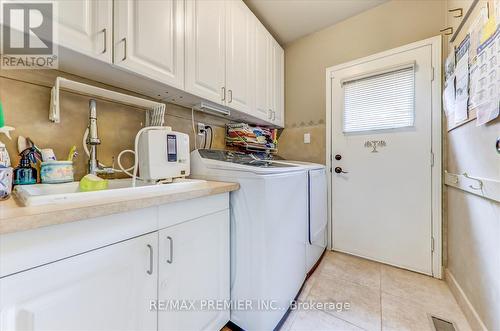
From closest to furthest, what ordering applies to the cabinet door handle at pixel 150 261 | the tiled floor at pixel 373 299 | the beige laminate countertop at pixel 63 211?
the beige laminate countertop at pixel 63 211 → the cabinet door handle at pixel 150 261 → the tiled floor at pixel 373 299

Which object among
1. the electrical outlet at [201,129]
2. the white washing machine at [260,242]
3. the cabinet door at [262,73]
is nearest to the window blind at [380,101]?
the cabinet door at [262,73]

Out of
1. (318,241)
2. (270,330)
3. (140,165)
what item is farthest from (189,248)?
(318,241)

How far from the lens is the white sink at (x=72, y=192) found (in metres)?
0.65

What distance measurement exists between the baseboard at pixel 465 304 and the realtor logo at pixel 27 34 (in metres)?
2.43

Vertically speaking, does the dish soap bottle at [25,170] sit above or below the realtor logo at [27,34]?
below

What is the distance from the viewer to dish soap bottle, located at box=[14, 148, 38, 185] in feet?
3.03

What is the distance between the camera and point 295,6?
2.00 metres

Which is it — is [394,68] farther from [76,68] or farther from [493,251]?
[76,68]

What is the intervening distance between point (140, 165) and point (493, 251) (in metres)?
1.86

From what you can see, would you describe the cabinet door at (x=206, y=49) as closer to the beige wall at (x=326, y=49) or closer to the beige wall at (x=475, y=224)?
the beige wall at (x=326, y=49)

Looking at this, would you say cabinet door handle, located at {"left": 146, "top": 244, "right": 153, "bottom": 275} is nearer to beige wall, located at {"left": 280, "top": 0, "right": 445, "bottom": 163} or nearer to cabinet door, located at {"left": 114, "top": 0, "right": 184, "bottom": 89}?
cabinet door, located at {"left": 114, "top": 0, "right": 184, "bottom": 89}

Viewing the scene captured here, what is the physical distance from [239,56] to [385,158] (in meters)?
1.63

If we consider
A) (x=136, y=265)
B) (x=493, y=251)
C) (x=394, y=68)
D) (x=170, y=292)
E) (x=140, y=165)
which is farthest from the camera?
(x=394, y=68)

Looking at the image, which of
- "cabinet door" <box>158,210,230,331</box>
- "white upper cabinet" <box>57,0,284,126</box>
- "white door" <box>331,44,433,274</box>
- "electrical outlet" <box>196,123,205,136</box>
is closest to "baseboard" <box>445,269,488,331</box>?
"white door" <box>331,44,433,274</box>
